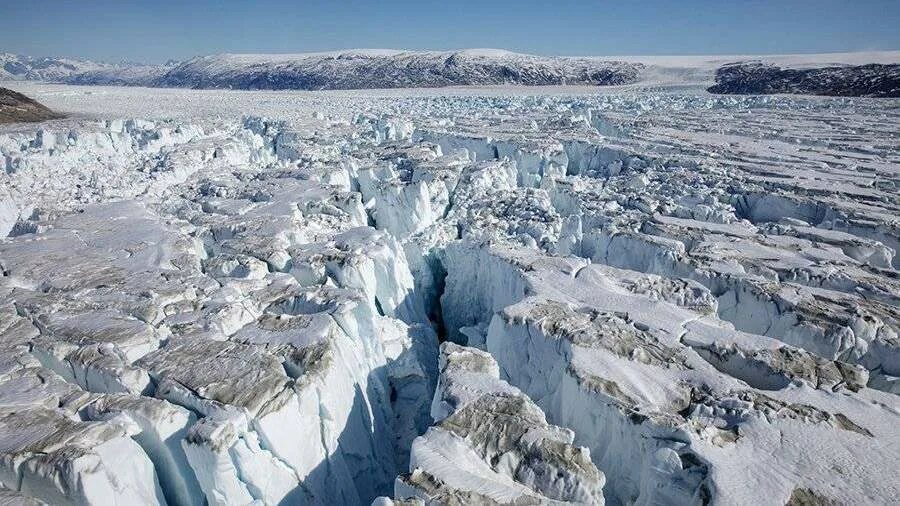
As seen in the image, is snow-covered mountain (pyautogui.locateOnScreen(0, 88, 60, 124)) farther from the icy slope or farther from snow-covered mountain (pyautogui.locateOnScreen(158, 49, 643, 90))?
snow-covered mountain (pyautogui.locateOnScreen(158, 49, 643, 90))

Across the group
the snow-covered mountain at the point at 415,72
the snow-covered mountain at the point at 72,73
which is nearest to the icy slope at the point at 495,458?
the snow-covered mountain at the point at 415,72

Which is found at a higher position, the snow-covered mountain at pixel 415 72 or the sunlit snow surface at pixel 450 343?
the snow-covered mountain at pixel 415 72

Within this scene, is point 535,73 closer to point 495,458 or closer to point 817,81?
point 817,81

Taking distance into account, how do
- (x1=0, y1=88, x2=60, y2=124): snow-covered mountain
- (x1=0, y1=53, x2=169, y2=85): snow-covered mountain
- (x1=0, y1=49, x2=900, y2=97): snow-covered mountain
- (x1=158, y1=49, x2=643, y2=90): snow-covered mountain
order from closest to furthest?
(x1=0, y1=88, x2=60, y2=124): snow-covered mountain
(x1=0, y1=49, x2=900, y2=97): snow-covered mountain
(x1=158, y1=49, x2=643, y2=90): snow-covered mountain
(x1=0, y1=53, x2=169, y2=85): snow-covered mountain

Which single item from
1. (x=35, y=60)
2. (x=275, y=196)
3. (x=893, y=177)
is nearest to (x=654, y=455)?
(x=275, y=196)

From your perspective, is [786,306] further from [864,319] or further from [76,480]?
[76,480]

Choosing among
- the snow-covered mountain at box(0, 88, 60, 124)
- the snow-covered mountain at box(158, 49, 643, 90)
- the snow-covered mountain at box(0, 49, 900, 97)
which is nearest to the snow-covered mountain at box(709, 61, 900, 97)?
the snow-covered mountain at box(0, 49, 900, 97)

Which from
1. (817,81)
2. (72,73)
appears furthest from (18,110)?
(72,73)

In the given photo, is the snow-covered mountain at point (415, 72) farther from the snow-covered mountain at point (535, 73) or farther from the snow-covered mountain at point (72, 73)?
the snow-covered mountain at point (72, 73)
